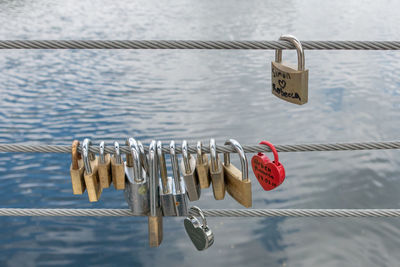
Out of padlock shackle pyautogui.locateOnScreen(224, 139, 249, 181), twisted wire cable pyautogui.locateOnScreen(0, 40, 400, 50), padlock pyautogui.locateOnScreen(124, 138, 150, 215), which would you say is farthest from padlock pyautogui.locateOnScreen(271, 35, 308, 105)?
padlock pyautogui.locateOnScreen(124, 138, 150, 215)

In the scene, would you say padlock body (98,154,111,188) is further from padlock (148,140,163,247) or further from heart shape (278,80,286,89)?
heart shape (278,80,286,89)

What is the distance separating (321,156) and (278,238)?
294 centimetres

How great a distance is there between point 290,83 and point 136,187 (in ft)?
2.88

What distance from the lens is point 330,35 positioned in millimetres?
19234

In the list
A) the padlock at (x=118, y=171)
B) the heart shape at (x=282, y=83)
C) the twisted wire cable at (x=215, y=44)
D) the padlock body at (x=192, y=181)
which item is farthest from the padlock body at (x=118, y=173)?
the heart shape at (x=282, y=83)

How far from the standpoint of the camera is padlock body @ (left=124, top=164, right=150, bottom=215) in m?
1.93

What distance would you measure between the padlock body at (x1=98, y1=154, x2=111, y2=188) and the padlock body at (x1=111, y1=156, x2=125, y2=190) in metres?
0.02

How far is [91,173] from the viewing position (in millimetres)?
1911

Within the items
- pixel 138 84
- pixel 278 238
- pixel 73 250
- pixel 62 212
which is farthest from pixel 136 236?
pixel 138 84

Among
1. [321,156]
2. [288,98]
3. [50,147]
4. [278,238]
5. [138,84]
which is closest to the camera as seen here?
[50,147]

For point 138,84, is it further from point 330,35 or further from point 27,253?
point 330,35

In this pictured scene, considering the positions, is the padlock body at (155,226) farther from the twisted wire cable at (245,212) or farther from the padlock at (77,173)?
the padlock at (77,173)

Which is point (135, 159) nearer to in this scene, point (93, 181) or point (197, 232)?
point (93, 181)

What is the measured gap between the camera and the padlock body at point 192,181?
1933 millimetres
